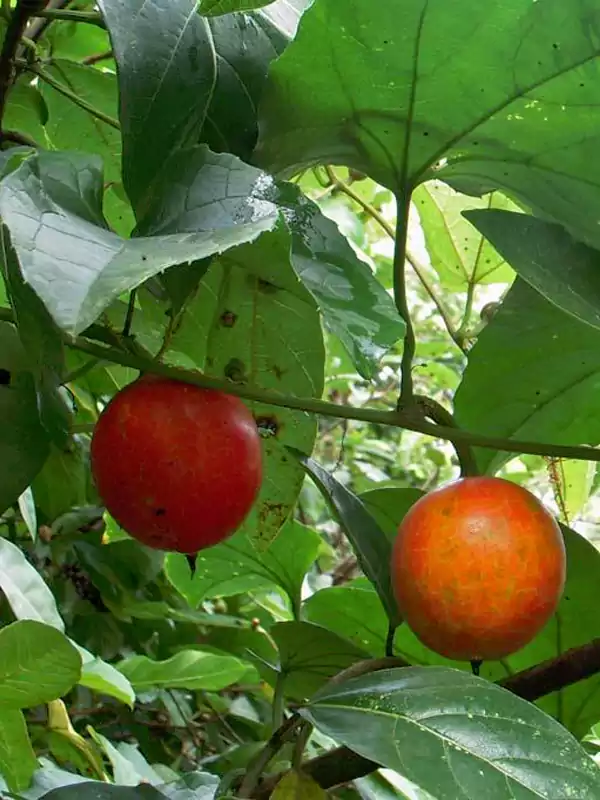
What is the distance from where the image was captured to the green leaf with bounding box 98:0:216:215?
1.42 feet

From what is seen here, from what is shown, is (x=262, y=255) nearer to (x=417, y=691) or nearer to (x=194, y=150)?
(x=194, y=150)

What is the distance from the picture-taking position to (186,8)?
48cm

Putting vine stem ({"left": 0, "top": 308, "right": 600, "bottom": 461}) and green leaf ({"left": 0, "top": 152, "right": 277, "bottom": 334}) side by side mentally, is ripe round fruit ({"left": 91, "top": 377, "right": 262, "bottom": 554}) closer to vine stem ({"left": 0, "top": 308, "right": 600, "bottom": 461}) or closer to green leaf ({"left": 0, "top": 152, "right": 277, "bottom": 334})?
vine stem ({"left": 0, "top": 308, "right": 600, "bottom": 461})

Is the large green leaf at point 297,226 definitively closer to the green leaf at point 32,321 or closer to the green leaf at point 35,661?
the green leaf at point 32,321

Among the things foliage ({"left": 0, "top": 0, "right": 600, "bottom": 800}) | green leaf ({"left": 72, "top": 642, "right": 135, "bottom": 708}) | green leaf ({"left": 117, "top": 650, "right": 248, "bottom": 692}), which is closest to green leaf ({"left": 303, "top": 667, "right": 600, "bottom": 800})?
foliage ({"left": 0, "top": 0, "right": 600, "bottom": 800})

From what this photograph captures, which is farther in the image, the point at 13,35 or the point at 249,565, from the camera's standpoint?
the point at 249,565

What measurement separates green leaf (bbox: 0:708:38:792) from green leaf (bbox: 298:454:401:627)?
26 centimetres

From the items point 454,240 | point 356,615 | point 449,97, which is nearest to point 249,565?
point 356,615

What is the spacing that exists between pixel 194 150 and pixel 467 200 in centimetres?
52

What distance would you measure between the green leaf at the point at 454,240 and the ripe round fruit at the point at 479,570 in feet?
1.40

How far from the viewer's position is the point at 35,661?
61 centimetres

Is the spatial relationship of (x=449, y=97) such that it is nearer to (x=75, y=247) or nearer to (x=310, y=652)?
(x=75, y=247)

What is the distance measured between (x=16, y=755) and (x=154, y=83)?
0.45 metres

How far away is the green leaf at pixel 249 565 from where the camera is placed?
79cm
